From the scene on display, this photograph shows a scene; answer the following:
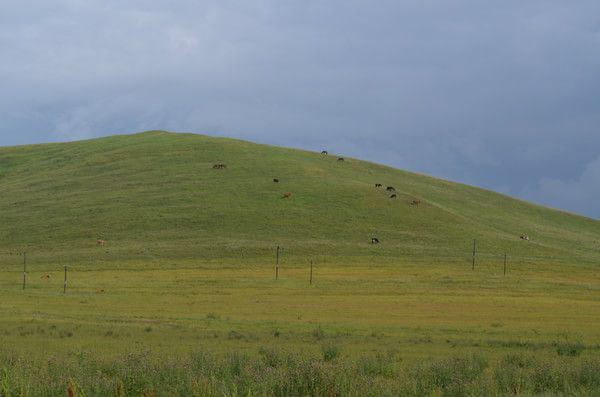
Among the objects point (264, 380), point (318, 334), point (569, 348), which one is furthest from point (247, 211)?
point (264, 380)

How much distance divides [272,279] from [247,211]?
104 ft

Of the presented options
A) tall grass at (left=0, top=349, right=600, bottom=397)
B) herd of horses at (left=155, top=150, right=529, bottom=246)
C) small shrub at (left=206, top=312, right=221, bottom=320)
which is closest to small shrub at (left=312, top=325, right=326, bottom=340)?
small shrub at (left=206, top=312, right=221, bottom=320)

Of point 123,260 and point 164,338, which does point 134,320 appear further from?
point 123,260

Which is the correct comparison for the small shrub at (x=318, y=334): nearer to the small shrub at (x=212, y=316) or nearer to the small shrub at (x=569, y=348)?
the small shrub at (x=212, y=316)

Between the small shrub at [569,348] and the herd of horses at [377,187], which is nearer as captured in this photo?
the small shrub at [569,348]

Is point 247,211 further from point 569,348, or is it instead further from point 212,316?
point 569,348

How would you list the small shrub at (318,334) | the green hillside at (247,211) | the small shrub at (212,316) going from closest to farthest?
the small shrub at (318,334) → the small shrub at (212,316) → the green hillside at (247,211)

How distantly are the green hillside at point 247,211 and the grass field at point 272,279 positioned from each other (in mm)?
395

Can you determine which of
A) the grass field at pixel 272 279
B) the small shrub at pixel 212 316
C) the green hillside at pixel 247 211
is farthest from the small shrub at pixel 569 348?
the green hillside at pixel 247 211

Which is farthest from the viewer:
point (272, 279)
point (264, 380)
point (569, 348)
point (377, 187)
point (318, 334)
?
point (377, 187)

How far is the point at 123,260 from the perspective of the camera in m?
69.9

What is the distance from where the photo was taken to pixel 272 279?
58.1 metres

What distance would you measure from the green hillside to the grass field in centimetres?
40

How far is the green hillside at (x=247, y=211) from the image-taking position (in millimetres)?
77188
